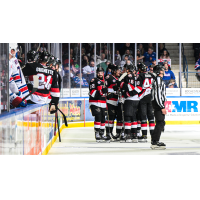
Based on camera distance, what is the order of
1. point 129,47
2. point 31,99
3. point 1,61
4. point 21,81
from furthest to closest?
point 129,47, point 31,99, point 21,81, point 1,61

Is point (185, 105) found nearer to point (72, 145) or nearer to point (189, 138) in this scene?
point (189, 138)

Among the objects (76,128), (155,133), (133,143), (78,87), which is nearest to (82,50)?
(78,87)

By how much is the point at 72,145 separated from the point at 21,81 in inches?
90.8

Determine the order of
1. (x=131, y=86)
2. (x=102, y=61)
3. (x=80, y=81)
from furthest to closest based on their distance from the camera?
(x=102, y=61) → (x=80, y=81) → (x=131, y=86)

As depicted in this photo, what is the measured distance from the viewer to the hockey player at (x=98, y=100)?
6.95 meters

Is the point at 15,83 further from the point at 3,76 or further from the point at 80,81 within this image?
the point at 80,81

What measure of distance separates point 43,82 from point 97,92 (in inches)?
52.3

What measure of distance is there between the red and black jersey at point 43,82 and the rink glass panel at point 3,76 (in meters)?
2.10

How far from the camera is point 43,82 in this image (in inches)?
235

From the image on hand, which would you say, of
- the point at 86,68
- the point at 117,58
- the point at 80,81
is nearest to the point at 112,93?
the point at 80,81

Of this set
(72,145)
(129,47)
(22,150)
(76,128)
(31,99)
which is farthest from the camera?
(129,47)

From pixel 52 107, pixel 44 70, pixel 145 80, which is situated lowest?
pixel 52 107

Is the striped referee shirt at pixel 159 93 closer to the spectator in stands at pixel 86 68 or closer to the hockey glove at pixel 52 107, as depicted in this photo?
the hockey glove at pixel 52 107

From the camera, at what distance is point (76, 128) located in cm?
1031
